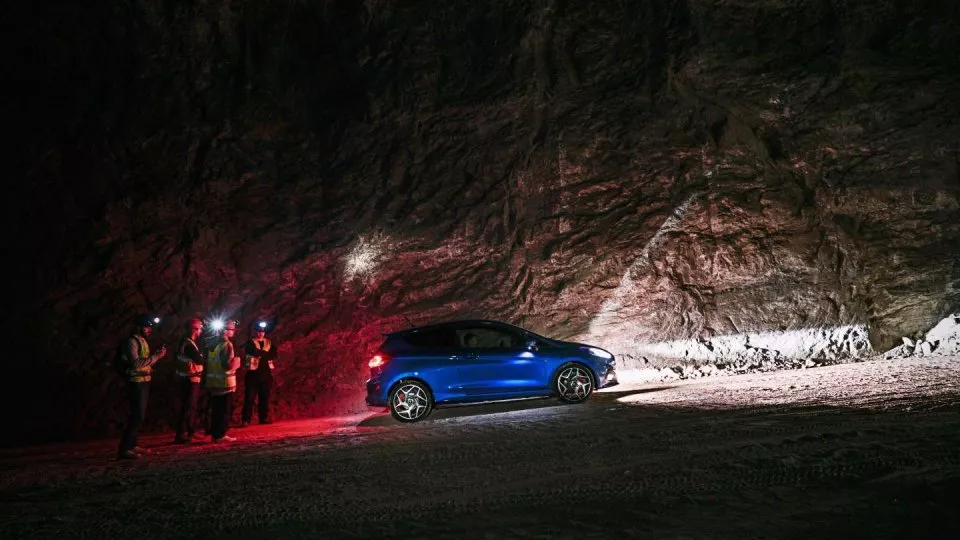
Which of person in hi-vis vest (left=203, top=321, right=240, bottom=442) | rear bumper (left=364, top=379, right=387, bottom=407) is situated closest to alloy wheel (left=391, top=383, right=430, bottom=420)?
rear bumper (left=364, top=379, right=387, bottom=407)

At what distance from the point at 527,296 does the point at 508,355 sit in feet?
14.1

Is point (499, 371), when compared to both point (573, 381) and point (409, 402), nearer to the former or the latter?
point (573, 381)

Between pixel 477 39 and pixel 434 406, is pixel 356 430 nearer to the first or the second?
pixel 434 406

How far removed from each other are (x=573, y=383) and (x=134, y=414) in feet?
21.7

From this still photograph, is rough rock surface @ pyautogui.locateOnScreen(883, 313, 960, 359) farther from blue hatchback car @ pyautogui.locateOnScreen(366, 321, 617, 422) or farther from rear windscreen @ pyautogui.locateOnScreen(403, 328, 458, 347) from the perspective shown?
rear windscreen @ pyautogui.locateOnScreen(403, 328, 458, 347)

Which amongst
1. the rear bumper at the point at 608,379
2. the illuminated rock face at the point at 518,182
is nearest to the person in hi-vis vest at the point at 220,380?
the illuminated rock face at the point at 518,182

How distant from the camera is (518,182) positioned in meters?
15.7

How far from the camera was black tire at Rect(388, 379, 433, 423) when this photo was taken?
10844 millimetres

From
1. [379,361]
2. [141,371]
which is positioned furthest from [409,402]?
[141,371]

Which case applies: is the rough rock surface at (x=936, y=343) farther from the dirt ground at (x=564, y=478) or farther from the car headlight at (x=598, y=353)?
the car headlight at (x=598, y=353)

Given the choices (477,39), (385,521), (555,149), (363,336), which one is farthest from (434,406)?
(477,39)

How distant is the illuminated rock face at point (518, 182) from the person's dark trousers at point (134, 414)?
197 inches

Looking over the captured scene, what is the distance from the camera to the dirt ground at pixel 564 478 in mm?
4633

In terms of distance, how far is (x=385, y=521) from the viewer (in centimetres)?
496
